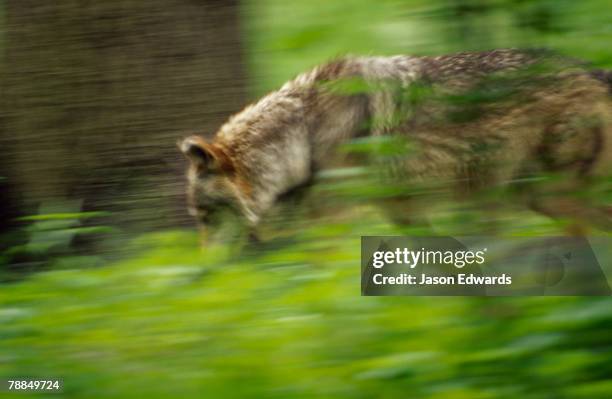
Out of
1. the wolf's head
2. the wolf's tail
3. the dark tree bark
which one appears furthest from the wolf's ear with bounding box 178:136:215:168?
the wolf's tail

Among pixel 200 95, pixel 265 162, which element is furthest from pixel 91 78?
pixel 265 162

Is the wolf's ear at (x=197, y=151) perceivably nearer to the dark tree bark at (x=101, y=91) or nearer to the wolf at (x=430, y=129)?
the wolf at (x=430, y=129)

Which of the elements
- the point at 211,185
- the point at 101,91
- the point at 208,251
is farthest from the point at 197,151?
the point at 208,251

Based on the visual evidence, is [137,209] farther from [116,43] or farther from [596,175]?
[596,175]

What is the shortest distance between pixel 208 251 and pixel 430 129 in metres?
1.66

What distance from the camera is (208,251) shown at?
4809 millimetres

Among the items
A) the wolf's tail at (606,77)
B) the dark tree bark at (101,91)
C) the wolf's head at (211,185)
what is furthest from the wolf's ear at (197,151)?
the wolf's tail at (606,77)

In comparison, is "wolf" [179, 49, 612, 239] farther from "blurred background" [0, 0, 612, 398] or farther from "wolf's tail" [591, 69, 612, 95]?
"blurred background" [0, 0, 612, 398]

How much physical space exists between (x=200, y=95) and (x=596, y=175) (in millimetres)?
2603

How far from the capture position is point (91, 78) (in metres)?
5.18

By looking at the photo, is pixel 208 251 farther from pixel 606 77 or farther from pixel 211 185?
pixel 606 77

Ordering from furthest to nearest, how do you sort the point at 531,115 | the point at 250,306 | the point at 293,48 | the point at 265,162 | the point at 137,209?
the point at 265,162 → the point at 137,209 → the point at 531,115 → the point at 250,306 → the point at 293,48

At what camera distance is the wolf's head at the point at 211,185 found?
5.86 m

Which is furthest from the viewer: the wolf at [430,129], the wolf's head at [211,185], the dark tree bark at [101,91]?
the wolf's head at [211,185]
